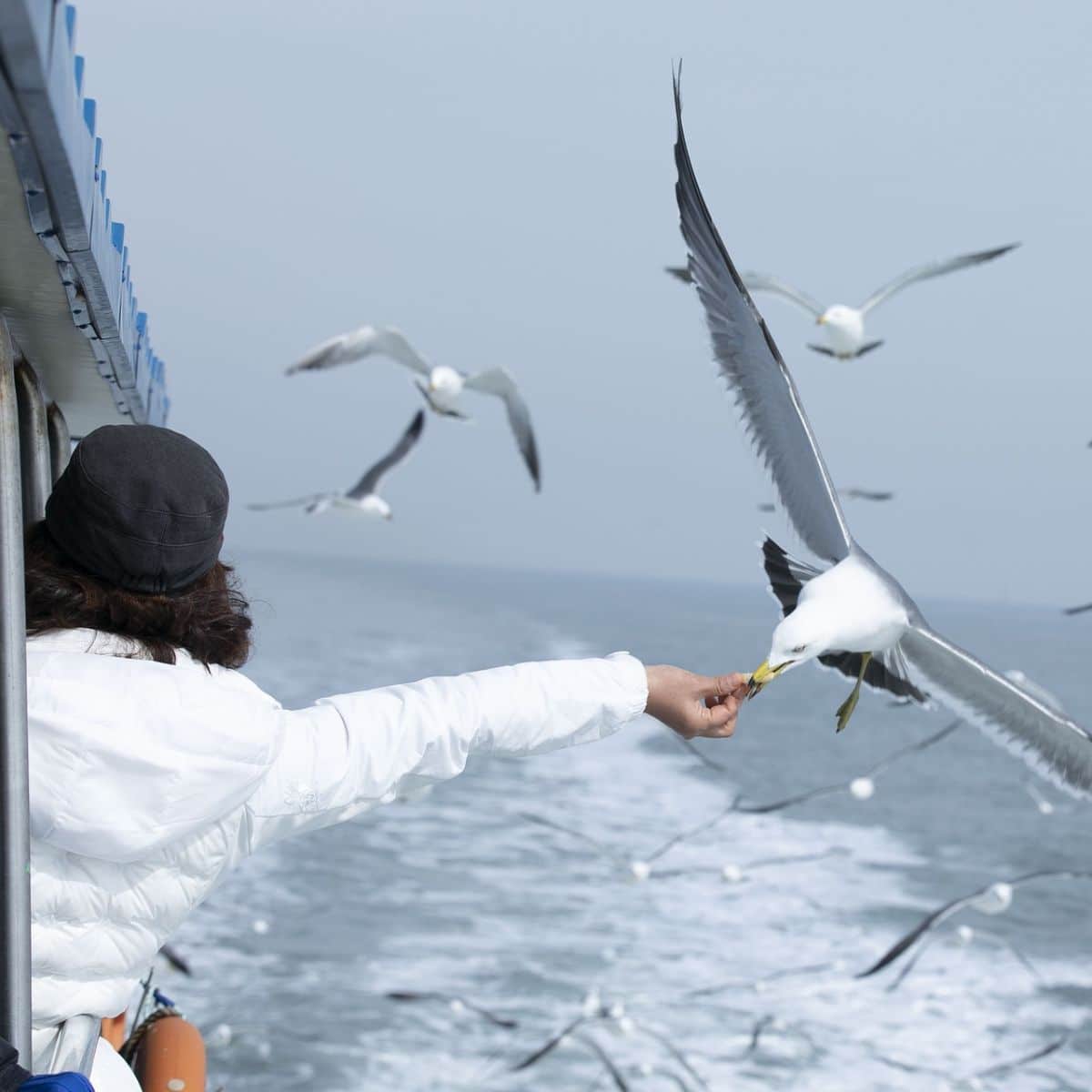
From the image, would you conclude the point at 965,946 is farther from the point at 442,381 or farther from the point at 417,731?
the point at 417,731

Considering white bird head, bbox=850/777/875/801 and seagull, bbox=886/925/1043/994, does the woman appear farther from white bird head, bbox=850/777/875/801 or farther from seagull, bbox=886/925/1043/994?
seagull, bbox=886/925/1043/994

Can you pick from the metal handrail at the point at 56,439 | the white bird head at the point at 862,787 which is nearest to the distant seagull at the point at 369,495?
the white bird head at the point at 862,787

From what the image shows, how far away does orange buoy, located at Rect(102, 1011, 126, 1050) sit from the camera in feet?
5.47

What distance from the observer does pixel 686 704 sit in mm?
1513

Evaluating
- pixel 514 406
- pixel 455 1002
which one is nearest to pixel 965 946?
pixel 455 1002

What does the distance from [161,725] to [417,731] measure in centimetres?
27

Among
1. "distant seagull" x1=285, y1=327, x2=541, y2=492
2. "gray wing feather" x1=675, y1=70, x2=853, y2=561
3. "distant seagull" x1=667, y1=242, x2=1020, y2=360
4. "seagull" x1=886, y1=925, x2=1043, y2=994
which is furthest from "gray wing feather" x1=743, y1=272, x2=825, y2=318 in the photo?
"gray wing feather" x1=675, y1=70, x2=853, y2=561

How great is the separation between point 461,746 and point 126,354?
0.61 metres

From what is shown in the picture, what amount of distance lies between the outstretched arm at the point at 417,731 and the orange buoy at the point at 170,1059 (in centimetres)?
56

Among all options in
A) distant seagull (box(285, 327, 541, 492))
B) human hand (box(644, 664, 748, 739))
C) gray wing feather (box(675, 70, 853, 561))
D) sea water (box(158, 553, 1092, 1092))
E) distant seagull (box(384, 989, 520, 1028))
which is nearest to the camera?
human hand (box(644, 664, 748, 739))

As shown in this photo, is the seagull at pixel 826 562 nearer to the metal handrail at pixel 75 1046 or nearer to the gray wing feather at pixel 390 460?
the metal handrail at pixel 75 1046

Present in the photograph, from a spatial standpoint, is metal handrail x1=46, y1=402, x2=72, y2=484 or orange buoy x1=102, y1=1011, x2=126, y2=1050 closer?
orange buoy x1=102, y1=1011, x2=126, y2=1050

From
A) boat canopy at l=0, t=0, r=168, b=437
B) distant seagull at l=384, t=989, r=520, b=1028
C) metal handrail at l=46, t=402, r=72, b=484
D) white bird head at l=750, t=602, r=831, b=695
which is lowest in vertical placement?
distant seagull at l=384, t=989, r=520, b=1028

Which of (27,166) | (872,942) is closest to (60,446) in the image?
(27,166)
